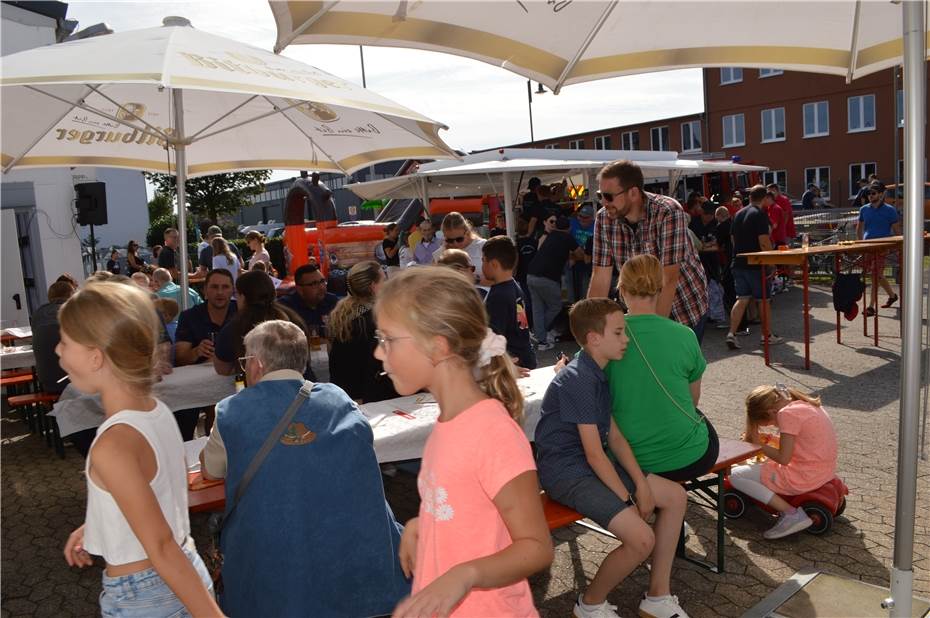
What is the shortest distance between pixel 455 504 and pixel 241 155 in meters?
6.46

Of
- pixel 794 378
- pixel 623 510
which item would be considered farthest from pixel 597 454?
pixel 794 378

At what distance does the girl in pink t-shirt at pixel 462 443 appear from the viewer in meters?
1.75

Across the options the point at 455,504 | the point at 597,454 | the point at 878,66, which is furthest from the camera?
the point at 878,66

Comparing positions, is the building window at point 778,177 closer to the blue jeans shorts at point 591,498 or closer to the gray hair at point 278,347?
the blue jeans shorts at point 591,498

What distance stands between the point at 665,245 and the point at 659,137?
42.7 metres

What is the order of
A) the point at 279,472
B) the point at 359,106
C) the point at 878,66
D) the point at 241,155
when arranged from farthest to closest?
the point at 241,155
the point at 359,106
the point at 878,66
the point at 279,472

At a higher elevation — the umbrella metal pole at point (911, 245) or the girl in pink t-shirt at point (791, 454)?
the umbrella metal pole at point (911, 245)

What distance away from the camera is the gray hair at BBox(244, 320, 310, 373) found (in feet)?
9.07

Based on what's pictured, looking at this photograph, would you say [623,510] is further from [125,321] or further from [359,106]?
[359,106]

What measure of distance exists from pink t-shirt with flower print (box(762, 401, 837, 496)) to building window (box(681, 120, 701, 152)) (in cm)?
4167

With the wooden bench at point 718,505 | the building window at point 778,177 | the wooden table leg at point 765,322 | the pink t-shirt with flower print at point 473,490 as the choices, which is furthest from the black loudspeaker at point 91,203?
the building window at point 778,177

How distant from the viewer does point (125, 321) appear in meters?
2.11

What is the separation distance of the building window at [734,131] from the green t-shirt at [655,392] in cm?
4042

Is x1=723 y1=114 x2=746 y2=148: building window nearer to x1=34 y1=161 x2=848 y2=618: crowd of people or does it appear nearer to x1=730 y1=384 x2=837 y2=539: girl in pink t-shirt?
x1=34 y1=161 x2=848 y2=618: crowd of people
